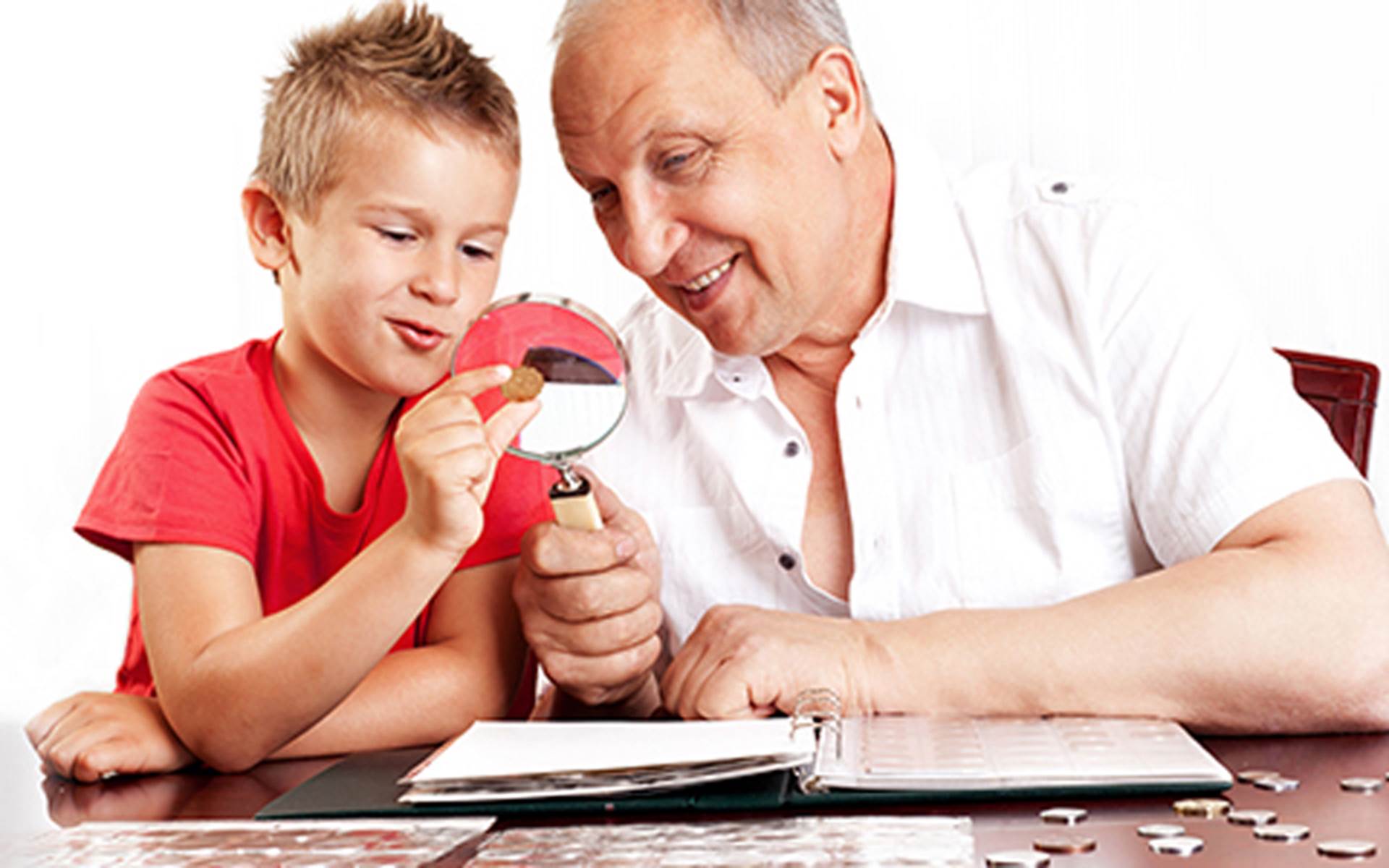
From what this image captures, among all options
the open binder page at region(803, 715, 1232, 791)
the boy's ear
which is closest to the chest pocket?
the open binder page at region(803, 715, 1232, 791)

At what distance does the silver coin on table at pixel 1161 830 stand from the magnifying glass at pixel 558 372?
0.76 metres

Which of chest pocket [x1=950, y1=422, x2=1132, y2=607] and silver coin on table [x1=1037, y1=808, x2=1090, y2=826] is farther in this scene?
chest pocket [x1=950, y1=422, x2=1132, y2=607]

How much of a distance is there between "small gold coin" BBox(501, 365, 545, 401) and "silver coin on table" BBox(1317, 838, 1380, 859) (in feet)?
3.13

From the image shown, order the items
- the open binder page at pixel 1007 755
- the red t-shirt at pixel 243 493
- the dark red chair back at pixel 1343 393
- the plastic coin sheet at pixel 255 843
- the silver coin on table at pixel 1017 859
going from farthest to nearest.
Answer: the dark red chair back at pixel 1343 393, the red t-shirt at pixel 243 493, the open binder page at pixel 1007 755, the plastic coin sheet at pixel 255 843, the silver coin on table at pixel 1017 859

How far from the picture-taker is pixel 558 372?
165 cm

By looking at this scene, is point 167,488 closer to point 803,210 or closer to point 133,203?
point 803,210

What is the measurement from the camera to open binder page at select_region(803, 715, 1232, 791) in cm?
116

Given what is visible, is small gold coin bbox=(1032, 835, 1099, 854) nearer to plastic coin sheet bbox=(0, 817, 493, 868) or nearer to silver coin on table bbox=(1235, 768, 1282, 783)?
silver coin on table bbox=(1235, 768, 1282, 783)

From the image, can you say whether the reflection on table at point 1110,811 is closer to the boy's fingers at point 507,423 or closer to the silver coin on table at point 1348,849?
the silver coin on table at point 1348,849

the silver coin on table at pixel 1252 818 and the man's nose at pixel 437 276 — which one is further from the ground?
the man's nose at pixel 437 276

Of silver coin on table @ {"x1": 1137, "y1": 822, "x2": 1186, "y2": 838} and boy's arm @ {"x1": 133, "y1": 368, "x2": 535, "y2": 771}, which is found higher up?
boy's arm @ {"x1": 133, "y1": 368, "x2": 535, "y2": 771}

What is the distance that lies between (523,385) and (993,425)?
2.48 feet

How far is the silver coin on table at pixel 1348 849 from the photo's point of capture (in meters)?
0.95

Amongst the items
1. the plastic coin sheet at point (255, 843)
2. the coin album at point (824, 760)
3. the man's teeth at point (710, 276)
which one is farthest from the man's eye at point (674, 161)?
the plastic coin sheet at point (255, 843)
